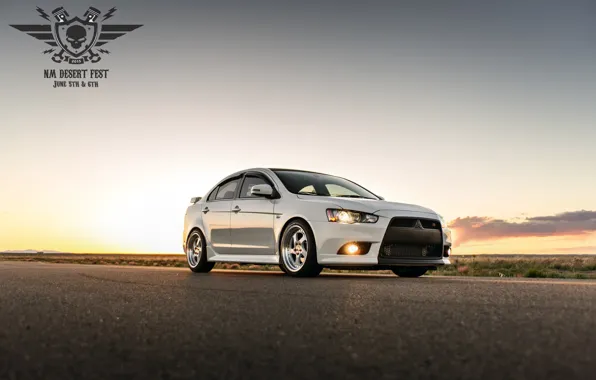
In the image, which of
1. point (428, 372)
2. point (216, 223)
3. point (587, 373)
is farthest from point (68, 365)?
point (216, 223)

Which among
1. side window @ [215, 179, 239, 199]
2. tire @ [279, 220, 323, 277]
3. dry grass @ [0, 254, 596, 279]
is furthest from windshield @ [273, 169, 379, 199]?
dry grass @ [0, 254, 596, 279]

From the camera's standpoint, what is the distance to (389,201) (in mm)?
11172

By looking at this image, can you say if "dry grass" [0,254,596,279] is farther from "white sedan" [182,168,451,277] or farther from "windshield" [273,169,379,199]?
"white sedan" [182,168,451,277]

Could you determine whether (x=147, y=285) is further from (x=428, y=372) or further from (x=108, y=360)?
(x=428, y=372)

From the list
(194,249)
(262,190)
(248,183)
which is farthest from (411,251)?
(194,249)

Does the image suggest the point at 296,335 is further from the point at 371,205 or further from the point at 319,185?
the point at 319,185

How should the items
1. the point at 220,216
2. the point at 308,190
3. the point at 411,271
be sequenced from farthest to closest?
1. the point at 220,216
2. the point at 411,271
3. the point at 308,190

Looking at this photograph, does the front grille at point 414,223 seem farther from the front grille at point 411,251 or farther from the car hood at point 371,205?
the front grille at point 411,251

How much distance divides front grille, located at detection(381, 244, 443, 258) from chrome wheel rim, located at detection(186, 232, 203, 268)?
3.96 metres

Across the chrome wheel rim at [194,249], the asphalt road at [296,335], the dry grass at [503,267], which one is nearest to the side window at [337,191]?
the chrome wheel rim at [194,249]

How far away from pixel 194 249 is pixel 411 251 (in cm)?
443

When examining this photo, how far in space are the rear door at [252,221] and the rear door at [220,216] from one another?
0.19 metres

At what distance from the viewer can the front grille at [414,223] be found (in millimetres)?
10523

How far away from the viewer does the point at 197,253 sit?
1315 cm
